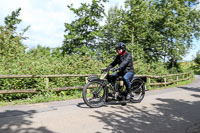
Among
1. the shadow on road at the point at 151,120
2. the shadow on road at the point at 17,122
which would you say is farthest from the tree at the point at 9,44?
the shadow on road at the point at 151,120

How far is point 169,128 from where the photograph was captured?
385 cm

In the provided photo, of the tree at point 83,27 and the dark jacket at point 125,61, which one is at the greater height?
the tree at point 83,27

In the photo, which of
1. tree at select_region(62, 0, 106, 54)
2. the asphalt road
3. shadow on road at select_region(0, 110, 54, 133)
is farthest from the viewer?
tree at select_region(62, 0, 106, 54)

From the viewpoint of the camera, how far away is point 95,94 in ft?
17.9

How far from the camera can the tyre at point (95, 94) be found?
538cm

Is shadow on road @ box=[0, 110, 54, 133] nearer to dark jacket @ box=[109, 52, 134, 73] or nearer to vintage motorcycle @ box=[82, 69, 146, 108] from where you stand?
vintage motorcycle @ box=[82, 69, 146, 108]

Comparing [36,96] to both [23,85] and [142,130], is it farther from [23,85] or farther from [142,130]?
[142,130]

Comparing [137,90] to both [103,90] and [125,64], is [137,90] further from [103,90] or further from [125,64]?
[103,90]

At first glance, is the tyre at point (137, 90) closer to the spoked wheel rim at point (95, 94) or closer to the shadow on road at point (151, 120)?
the shadow on road at point (151, 120)

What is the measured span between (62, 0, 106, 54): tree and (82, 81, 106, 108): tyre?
19.1 m

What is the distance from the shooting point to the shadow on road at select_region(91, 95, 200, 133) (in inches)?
147

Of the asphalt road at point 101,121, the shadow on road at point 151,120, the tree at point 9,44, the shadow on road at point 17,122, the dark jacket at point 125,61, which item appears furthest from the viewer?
the tree at point 9,44

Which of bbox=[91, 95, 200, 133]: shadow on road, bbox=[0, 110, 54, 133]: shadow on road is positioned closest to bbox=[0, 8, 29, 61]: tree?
bbox=[0, 110, 54, 133]: shadow on road

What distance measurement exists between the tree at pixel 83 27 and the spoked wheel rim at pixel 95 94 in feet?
62.7
